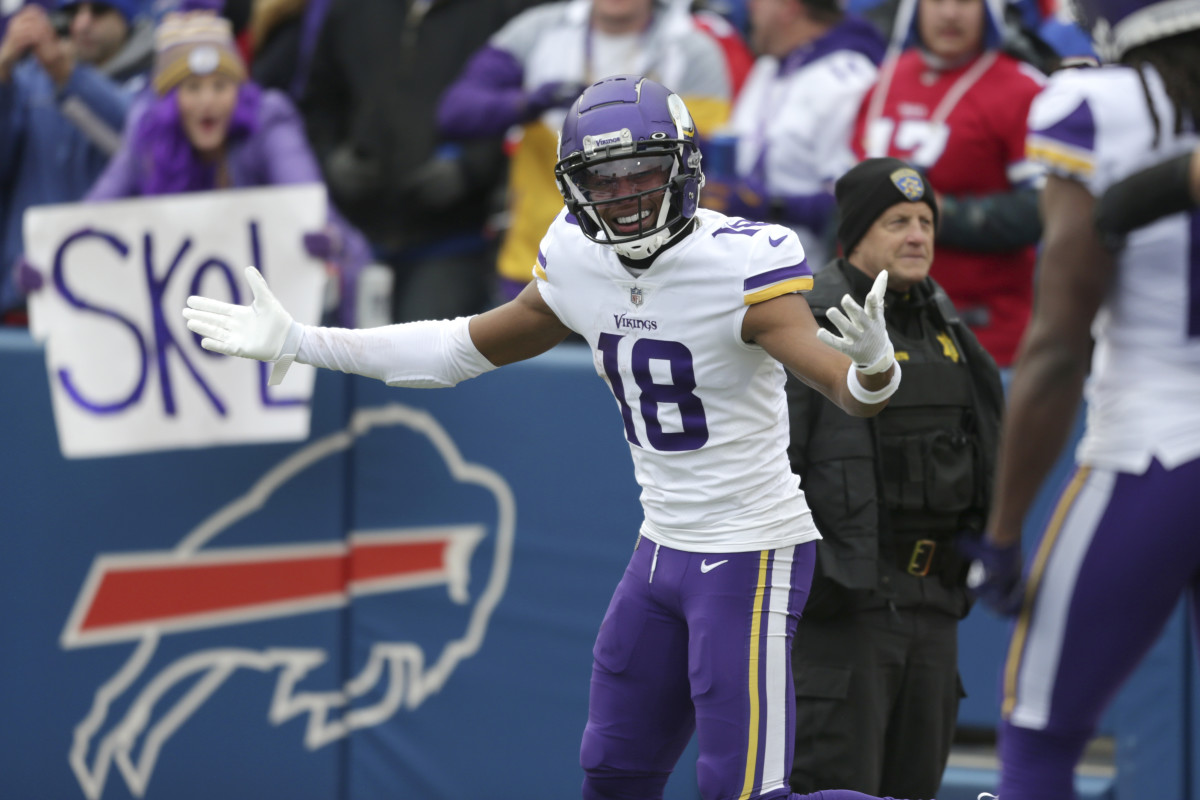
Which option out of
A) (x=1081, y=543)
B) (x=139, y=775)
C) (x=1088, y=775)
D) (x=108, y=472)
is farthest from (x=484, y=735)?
(x=1081, y=543)

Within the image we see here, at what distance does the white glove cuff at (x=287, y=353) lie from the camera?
3.63 metres

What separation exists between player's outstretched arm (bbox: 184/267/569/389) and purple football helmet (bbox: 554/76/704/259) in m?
0.36

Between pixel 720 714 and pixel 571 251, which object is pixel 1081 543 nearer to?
pixel 720 714

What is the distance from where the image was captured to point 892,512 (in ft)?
12.7

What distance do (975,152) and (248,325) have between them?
104 inches

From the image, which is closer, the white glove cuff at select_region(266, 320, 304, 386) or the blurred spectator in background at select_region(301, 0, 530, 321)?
the white glove cuff at select_region(266, 320, 304, 386)

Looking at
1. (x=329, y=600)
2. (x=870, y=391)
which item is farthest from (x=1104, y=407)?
(x=329, y=600)

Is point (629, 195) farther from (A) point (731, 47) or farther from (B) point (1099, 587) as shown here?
(A) point (731, 47)

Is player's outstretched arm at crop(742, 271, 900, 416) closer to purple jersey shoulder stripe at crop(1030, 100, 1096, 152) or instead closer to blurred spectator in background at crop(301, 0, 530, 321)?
purple jersey shoulder stripe at crop(1030, 100, 1096, 152)

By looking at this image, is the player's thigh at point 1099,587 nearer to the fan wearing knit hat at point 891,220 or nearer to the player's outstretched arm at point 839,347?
the player's outstretched arm at point 839,347

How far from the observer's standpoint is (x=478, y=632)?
5258mm

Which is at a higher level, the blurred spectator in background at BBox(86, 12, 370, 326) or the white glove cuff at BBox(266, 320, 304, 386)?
the blurred spectator in background at BBox(86, 12, 370, 326)

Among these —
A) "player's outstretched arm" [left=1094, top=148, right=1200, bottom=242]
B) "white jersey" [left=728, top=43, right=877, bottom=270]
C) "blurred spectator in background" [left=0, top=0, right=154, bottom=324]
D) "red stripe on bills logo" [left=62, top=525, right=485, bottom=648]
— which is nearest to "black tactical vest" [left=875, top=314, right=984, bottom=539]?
"player's outstretched arm" [left=1094, top=148, right=1200, bottom=242]

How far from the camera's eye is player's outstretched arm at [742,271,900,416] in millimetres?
2959
